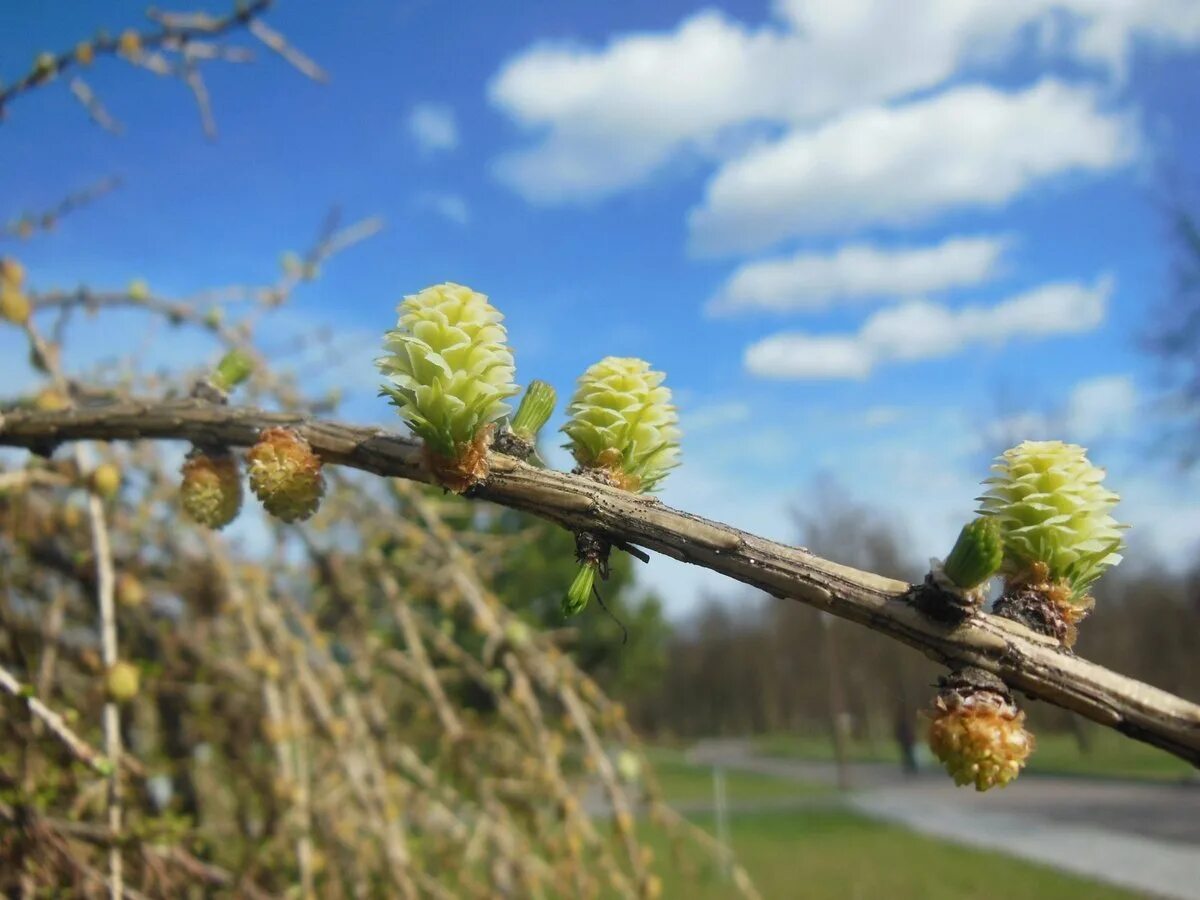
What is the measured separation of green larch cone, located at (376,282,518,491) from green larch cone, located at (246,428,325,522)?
122 millimetres

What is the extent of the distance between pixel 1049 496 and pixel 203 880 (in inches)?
57.5

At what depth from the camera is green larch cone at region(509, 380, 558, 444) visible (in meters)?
0.82

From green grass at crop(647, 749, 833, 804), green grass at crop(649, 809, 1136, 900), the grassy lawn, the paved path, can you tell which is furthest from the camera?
the grassy lawn

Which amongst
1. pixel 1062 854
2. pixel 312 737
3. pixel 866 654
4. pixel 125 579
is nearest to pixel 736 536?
pixel 125 579

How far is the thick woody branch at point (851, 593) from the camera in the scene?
61cm

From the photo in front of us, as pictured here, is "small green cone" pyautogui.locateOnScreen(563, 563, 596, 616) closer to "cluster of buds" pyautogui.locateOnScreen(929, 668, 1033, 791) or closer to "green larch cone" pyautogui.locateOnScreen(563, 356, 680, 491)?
"green larch cone" pyautogui.locateOnScreen(563, 356, 680, 491)

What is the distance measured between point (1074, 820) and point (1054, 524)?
13.5 m

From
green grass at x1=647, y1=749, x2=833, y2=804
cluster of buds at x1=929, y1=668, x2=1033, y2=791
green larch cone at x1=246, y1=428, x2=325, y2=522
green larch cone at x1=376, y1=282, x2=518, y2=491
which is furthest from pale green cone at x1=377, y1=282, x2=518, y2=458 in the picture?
green grass at x1=647, y1=749, x2=833, y2=804

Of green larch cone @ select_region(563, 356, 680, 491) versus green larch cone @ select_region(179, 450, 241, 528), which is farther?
green larch cone @ select_region(179, 450, 241, 528)

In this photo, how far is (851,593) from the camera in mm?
662

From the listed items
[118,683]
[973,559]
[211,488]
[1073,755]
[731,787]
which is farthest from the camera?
[1073,755]

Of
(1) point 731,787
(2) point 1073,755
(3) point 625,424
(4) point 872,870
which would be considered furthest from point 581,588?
(2) point 1073,755

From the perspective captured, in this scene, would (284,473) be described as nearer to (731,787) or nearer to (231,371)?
(231,371)

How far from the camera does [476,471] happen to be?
2.49 ft
